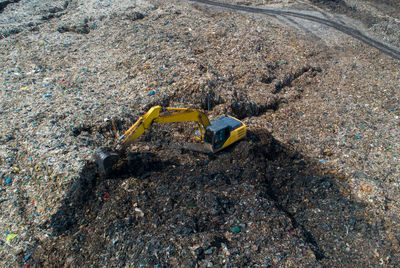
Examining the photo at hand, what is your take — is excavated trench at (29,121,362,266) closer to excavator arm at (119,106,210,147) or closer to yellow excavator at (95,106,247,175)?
yellow excavator at (95,106,247,175)

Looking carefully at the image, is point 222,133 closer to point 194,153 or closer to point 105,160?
point 194,153

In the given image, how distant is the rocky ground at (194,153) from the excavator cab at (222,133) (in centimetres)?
27

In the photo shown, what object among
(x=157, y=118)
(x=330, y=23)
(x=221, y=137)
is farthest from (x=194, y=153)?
→ (x=330, y=23)

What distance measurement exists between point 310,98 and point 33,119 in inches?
346

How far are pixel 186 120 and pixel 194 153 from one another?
95cm

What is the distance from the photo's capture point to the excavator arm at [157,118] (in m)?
6.01

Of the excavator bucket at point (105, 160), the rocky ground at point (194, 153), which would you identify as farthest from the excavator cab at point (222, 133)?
the excavator bucket at point (105, 160)

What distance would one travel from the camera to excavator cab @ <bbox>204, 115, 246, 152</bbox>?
6.89 meters

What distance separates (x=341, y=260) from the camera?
205 inches

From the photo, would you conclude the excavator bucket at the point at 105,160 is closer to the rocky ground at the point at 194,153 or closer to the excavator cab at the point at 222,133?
the rocky ground at the point at 194,153

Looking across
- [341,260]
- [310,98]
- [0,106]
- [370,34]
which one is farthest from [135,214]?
[370,34]

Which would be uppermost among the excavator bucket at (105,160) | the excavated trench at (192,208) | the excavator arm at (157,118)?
the excavator arm at (157,118)

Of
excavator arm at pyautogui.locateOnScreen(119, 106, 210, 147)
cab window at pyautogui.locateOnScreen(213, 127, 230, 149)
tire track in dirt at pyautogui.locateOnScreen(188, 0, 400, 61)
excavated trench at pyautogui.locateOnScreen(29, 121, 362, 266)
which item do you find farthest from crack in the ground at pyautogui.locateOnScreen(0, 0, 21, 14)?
cab window at pyautogui.locateOnScreen(213, 127, 230, 149)

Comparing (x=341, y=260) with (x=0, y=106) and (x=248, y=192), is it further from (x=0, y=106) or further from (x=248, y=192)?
(x=0, y=106)
